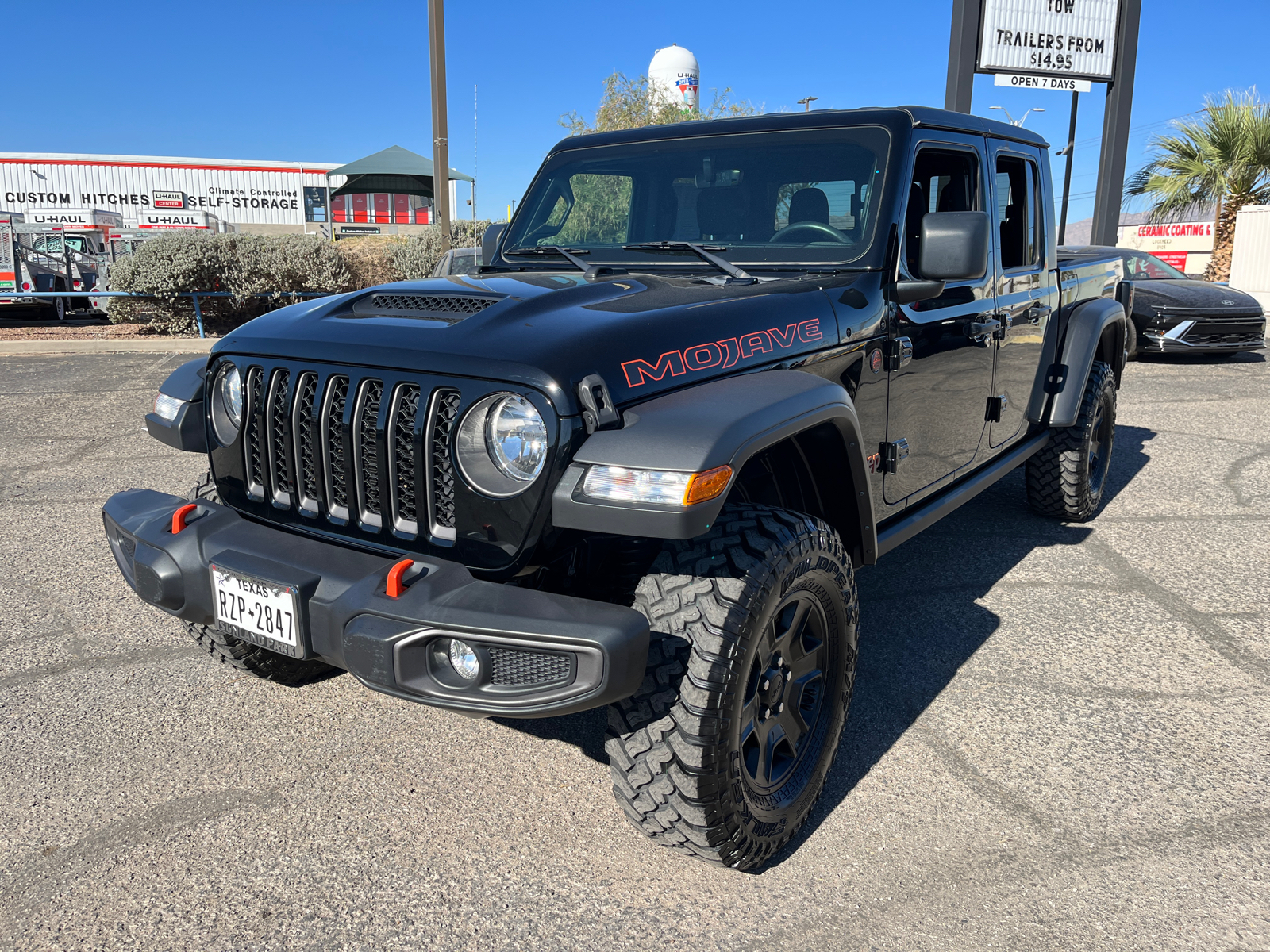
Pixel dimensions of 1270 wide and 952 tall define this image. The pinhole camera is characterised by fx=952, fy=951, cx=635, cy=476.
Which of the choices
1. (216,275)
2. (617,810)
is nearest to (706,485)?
(617,810)

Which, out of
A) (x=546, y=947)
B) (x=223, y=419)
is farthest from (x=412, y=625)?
(x=223, y=419)

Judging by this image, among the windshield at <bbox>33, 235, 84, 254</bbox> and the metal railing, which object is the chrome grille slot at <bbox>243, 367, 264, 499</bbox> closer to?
the metal railing

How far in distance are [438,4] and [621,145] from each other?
11.8 m

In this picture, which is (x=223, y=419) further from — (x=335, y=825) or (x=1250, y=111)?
(x=1250, y=111)

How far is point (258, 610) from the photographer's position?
91.9 inches

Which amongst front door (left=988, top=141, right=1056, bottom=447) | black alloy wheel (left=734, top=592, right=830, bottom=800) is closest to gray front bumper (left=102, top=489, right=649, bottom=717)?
black alloy wheel (left=734, top=592, right=830, bottom=800)

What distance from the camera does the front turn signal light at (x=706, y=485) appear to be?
6.52 ft

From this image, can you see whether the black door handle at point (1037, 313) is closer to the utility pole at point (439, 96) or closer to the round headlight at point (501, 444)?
the round headlight at point (501, 444)

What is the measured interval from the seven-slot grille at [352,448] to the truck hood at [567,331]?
8cm

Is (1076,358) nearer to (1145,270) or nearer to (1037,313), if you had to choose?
(1037,313)

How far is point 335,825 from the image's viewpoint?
2.55 metres

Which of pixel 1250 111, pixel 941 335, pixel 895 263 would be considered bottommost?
pixel 941 335

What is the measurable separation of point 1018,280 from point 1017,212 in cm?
35

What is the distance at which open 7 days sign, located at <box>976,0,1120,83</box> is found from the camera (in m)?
13.2
